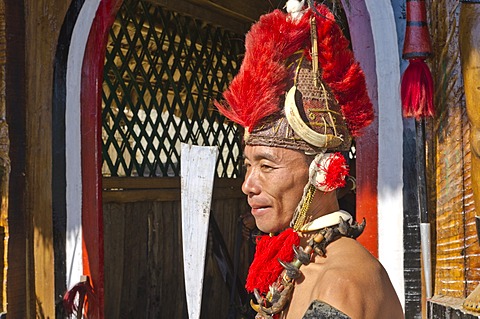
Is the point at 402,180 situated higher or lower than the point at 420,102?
lower

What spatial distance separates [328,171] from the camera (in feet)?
5.31

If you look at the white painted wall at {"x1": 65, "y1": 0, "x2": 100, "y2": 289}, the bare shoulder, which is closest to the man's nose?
the bare shoulder

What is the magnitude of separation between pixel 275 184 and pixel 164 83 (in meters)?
3.58

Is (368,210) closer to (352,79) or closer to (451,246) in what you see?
(451,246)

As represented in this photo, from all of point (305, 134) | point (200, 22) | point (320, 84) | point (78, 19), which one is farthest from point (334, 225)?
point (200, 22)

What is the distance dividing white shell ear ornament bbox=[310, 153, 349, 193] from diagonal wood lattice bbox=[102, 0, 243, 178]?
3.02m

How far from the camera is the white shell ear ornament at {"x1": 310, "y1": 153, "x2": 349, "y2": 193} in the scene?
1.61 meters

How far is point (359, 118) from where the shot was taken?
1760 millimetres

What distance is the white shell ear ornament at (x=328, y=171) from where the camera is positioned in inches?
63.4

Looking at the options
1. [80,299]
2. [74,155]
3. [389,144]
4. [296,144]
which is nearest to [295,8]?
[296,144]

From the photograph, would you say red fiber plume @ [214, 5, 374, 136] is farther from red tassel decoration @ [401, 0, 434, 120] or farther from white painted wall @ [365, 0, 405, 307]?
white painted wall @ [365, 0, 405, 307]

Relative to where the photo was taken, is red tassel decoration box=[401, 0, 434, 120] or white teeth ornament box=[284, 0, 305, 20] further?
red tassel decoration box=[401, 0, 434, 120]

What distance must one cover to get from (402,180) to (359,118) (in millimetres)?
950

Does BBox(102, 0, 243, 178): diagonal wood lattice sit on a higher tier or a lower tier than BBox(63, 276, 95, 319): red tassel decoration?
higher
